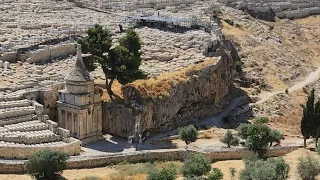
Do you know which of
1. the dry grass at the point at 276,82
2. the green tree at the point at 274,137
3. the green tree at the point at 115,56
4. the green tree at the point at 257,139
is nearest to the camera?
the green tree at the point at 257,139

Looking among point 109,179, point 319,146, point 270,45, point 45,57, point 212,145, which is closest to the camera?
point 109,179

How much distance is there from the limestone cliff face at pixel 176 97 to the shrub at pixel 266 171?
30.0ft

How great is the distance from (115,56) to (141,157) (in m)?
6.54

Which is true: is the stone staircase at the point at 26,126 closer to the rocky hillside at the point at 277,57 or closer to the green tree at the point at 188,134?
the green tree at the point at 188,134

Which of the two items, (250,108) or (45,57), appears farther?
(250,108)

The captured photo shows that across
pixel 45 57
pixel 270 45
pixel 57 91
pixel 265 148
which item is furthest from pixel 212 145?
pixel 270 45

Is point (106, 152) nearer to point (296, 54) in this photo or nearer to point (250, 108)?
point (250, 108)

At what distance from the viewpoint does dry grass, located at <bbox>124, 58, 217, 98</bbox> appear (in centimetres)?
3672

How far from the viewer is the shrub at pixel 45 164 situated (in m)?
26.9

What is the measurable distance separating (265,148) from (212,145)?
3.96 meters

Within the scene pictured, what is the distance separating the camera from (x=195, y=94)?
136ft

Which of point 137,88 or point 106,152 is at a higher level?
A: point 137,88

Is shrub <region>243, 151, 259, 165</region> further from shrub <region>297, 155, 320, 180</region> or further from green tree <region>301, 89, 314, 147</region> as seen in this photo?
green tree <region>301, 89, 314, 147</region>

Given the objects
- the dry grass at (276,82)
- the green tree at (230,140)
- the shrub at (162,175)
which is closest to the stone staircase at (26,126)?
the shrub at (162,175)
